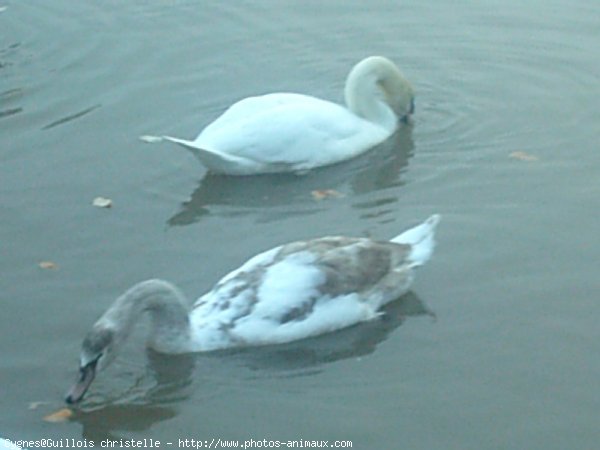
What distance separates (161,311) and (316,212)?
1.83 m

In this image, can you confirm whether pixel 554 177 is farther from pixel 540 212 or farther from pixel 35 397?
pixel 35 397

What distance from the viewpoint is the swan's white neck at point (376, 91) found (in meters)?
10.1

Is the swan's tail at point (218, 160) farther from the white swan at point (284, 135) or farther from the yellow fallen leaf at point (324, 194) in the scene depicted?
the yellow fallen leaf at point (324, 194)

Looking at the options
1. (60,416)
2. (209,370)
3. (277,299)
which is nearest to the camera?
(60,416)

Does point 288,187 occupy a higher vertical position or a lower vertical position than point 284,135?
lower

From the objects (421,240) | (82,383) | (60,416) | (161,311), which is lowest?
(60,416)

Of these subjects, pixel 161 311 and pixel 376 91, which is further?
pixel 376 91

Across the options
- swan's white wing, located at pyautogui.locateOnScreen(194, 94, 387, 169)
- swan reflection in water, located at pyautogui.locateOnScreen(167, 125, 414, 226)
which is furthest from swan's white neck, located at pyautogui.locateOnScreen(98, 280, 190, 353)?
swan's white wing, located at pyautogui.locateOnScreen(194, 94, 387, 169)

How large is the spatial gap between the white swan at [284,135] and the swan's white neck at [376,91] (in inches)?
0.4

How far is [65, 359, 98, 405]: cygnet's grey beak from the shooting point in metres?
6.75

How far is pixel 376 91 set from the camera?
1023cm

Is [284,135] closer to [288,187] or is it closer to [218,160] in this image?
[288,187]

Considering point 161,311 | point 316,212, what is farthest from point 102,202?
point 161,311

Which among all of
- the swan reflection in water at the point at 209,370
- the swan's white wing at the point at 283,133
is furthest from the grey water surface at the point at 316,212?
the swan's white wing at the point at 283,133
